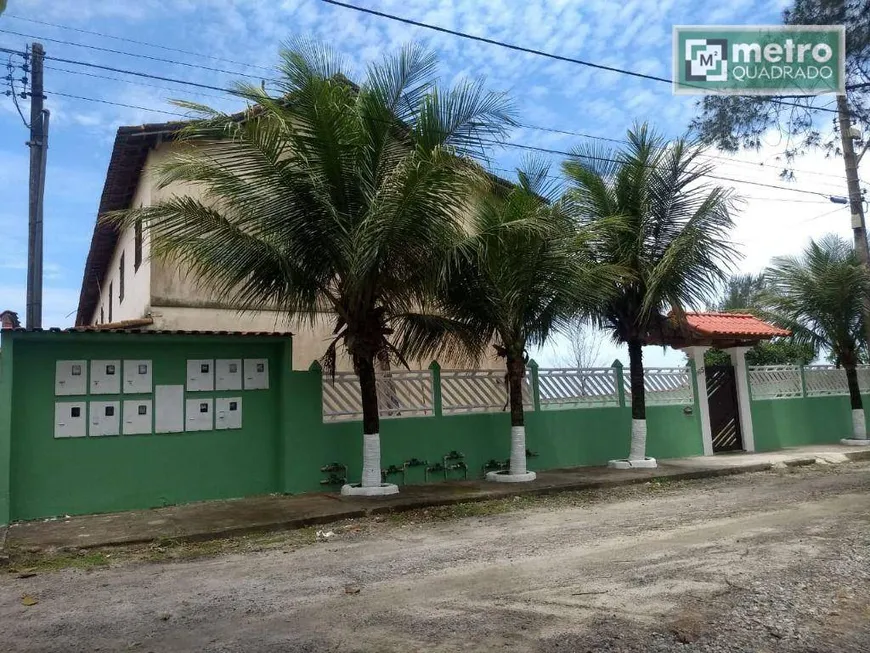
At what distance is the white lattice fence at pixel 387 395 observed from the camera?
10508 millimetres

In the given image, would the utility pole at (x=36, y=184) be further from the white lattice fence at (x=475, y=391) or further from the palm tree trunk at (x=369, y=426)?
the white lattice fence at (x=475, y=391)

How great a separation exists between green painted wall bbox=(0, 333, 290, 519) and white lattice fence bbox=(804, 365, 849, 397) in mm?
14179

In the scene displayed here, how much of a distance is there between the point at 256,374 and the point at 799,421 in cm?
1387

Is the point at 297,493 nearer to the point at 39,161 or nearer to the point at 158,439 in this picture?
the point at 158,439

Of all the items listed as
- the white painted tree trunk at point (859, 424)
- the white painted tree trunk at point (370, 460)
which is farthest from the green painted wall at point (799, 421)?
the white painted tree trunk at point (370, 460)

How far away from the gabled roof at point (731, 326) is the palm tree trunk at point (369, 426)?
26.3ft

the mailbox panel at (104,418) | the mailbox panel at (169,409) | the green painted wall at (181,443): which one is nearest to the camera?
the green painted wall at (181,443)

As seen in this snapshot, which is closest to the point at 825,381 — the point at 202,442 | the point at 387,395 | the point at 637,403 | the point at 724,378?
the point at 724,378

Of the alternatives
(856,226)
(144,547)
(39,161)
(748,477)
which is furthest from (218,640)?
(856,226)

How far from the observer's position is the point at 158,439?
930 centimetres

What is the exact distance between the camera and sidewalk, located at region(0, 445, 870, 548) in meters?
7.54

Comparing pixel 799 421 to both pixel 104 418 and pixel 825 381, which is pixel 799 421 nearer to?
pixel 825 381

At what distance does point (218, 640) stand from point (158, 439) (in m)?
5.59

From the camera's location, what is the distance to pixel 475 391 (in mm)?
12062
